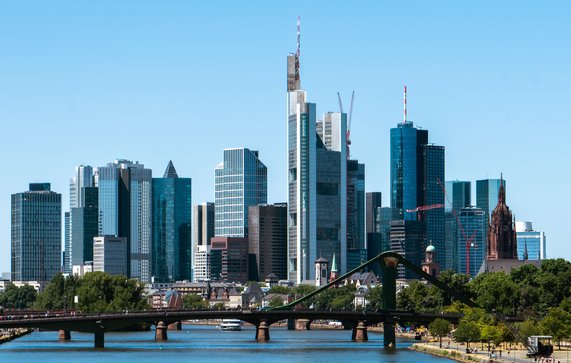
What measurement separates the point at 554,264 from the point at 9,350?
75.0 metres

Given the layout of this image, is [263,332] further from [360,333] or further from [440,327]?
[440,327]

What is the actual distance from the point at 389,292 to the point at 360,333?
18558mm

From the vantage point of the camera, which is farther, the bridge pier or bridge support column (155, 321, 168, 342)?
the bridge pier

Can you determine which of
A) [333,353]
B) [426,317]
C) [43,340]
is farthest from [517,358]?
[43,340]

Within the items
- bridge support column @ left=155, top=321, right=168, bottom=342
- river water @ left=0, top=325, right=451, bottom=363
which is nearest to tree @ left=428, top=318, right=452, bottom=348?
river water @ left=0, top=325, right=451, bottom=363

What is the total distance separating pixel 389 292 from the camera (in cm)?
16400

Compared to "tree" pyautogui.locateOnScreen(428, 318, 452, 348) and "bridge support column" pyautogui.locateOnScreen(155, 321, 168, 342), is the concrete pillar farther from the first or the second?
"tree" pyautogui.locateOnScreen(428, 318, 452, 348)

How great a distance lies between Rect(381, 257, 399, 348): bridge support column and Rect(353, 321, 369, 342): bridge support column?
1565cm

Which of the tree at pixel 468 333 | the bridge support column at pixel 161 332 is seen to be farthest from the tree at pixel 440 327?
the bridge support column at pixel 161 332

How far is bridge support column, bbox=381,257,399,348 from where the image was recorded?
16188cm

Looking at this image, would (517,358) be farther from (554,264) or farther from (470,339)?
(554,264)

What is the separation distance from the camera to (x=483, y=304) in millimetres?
179625

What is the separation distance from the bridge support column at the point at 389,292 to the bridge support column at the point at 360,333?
1565cm

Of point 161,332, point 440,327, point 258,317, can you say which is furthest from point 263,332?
point 440,327
